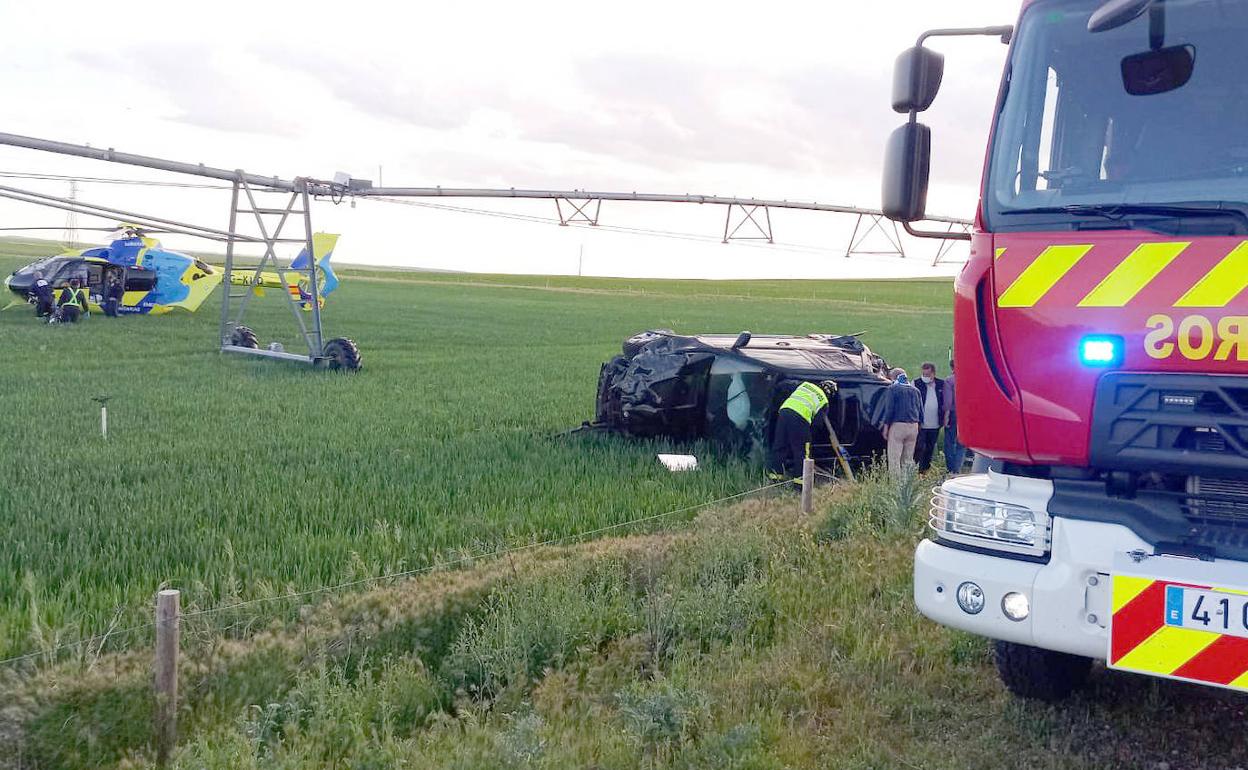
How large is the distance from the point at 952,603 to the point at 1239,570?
0.97 meters

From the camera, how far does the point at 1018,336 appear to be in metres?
4.21

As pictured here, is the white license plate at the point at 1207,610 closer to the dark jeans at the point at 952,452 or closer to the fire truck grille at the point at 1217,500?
the fire truck grille at the point at 1217,500

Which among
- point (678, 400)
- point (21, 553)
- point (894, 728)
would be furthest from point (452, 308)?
point (894, 728)

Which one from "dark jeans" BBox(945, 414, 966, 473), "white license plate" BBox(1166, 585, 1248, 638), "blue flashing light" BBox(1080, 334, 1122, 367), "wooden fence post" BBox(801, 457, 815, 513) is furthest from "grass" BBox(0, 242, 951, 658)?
"white license plate" BBox(1166, 585, 1248, 638)

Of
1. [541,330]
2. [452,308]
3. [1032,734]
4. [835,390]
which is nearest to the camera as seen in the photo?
[1032,734]

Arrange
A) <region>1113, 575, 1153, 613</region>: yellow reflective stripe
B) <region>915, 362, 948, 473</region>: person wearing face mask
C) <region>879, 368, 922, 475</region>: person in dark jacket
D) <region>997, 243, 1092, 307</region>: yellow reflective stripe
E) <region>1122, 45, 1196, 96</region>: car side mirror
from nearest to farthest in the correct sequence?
<region>1113, 575, 1153, 613</region>: yellow reflective stripe, <region>997, 243, 1092, 307</region>: yellow reflective stripe, <region>1122, 45, 1196, 96</region>: car side mirror, <region>879, 368, 922, 475</region>: person in dark jacket, <region>915, 362, 948, 473</region>: person wearing face mask

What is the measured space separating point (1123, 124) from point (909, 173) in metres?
0.85

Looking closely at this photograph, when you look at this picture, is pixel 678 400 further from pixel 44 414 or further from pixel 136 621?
pixel 44 414

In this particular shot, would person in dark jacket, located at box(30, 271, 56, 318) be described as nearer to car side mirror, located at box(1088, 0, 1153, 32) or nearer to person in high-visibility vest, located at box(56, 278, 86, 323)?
person in high-visibility vest, located at box(56, 278, 86, 323)

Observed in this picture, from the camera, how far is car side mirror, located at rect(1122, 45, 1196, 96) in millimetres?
4238

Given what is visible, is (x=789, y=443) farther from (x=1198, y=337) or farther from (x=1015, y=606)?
(x=1198, y=337)

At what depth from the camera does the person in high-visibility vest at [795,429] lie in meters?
9.86

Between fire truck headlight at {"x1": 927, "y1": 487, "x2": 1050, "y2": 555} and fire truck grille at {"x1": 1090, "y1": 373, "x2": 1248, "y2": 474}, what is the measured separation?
Result: 319mm

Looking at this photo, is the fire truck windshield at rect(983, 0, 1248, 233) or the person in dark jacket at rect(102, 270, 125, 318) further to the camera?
the person in dark jacket at rect(102, 270, 125, 318)
